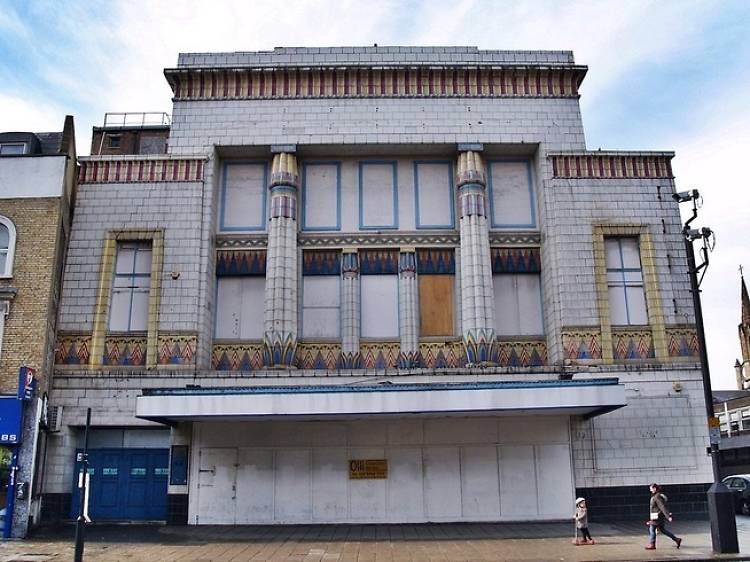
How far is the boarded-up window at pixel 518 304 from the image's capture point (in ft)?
75.5

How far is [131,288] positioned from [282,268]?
491 centimetres

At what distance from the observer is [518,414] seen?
20172 millimetres

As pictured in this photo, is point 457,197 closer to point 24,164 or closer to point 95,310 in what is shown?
point 95,310

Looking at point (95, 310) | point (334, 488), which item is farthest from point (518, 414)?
point (95, 310)

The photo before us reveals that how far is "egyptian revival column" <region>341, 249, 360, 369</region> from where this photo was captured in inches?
878

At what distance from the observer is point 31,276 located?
20.6 metres

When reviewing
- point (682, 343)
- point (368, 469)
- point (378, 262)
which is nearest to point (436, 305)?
point (378, 262)

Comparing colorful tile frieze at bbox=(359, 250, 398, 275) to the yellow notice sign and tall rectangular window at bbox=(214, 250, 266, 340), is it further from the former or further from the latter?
the yellow notice sign

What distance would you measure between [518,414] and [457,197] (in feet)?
25.3

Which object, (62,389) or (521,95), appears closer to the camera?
(62,389)

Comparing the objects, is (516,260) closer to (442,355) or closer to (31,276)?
(442,355)

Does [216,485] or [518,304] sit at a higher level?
[518,304]

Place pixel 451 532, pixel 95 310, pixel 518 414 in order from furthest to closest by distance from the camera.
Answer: pixel 95 310 < pixel 518 414 < pixel 451 532

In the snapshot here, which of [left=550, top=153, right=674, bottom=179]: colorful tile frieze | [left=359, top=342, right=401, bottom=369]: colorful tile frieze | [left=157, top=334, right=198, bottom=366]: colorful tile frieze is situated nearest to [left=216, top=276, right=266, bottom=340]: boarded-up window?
[left=157, top=334, right=198, bottom=366]: colorful tile frieze
